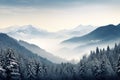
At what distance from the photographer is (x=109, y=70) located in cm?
17975

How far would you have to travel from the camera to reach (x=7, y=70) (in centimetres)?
6762

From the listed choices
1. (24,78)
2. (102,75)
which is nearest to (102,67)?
(102,75)

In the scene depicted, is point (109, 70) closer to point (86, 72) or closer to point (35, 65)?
point (86, 72)

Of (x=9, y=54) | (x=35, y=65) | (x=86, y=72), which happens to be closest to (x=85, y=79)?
(x=86, y=72)

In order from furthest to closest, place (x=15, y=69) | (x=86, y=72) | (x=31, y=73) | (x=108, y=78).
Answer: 1. (x=86, y=72)
2. (x=108, y=78)
3. (x=31, y=73)
4. (x=15, y=69)

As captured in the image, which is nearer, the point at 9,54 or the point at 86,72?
the point at 9,54

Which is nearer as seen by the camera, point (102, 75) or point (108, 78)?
point (102, 75)

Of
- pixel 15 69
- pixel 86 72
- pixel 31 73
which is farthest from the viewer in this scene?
pixel 86 72

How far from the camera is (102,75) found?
155625 millimetres

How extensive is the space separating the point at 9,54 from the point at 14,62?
2360 mm

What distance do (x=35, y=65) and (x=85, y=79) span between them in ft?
142

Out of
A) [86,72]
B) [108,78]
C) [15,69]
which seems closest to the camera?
[15,69]

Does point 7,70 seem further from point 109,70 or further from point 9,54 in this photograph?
point 109,70

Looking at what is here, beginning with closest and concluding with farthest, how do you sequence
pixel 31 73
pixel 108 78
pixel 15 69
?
pixel 15 69 < pixel 31 73 < pixel 108 78
